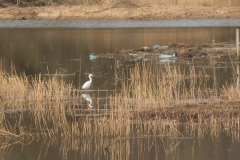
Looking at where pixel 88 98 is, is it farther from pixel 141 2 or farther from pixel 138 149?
pixel 141 2

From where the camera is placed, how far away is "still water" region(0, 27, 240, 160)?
1104 centimetres

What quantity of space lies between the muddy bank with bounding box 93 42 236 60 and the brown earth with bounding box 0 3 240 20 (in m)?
19.0

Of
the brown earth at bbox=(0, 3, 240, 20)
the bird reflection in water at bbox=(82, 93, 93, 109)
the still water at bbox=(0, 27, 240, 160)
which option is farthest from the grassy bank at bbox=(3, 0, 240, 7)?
the bird reflection in water at bbox=(82, 93, 93, 109)

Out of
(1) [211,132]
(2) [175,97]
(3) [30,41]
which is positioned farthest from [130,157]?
(3) [30,41]

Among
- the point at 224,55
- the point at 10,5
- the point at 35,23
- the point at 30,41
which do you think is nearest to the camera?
the point at 224,55

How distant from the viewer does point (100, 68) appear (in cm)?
2308

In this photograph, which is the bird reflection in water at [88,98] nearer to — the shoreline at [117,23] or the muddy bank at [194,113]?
the muddy bank at [194,113]

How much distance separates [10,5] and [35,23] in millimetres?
4554

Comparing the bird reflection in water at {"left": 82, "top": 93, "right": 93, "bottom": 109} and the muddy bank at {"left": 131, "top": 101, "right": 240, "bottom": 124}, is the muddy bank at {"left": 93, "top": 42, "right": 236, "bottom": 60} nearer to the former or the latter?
the bird reflection in water at {"left": 82, "top": 93, "right": 93, "bottom": 109}

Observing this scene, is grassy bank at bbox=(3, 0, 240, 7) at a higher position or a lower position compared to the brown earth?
higher

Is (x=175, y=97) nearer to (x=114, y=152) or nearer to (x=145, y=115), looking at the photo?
(x=145, y=115)

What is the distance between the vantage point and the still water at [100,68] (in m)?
11.0

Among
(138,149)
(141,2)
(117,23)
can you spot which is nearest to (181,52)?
(138,149)

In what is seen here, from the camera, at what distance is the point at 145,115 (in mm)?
13125
